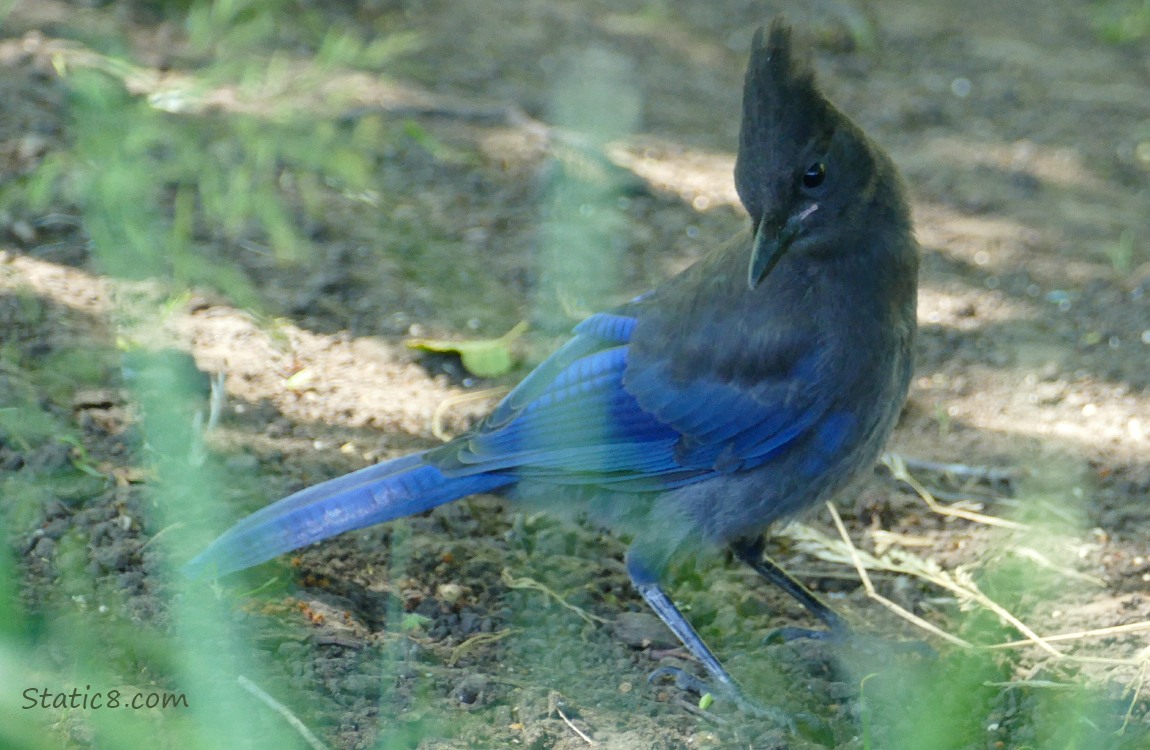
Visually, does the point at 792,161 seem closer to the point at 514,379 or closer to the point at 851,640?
the point at 851,640

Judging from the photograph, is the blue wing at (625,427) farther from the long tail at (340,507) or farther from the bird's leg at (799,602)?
the bird's leg at (799,602)

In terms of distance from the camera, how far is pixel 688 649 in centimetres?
353

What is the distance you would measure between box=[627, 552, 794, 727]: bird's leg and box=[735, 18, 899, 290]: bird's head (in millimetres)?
884

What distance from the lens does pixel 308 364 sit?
433 centimetres

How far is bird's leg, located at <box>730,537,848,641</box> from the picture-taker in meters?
3.65

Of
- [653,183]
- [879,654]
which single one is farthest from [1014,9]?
[879,654]

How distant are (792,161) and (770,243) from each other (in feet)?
0.70

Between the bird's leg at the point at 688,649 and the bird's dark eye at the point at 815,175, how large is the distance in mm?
1115

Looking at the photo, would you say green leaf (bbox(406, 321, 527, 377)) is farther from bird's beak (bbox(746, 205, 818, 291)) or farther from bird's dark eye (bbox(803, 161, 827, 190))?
bird's dark eye (bbox(803, 161, 827, 190))

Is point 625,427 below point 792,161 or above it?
below

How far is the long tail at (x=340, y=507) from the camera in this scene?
3266 mm

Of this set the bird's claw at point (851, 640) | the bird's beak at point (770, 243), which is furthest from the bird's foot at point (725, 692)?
the bird's beak at point (770, 243)

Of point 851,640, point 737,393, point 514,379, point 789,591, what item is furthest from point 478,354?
point 851,640

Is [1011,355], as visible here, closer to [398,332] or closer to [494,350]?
[494,350]
